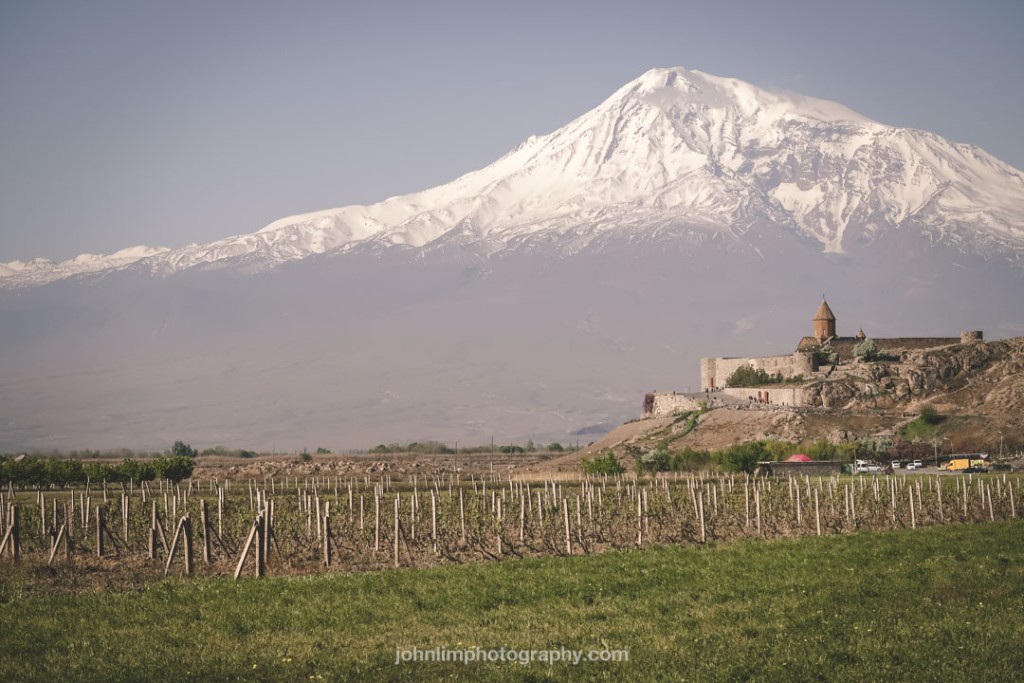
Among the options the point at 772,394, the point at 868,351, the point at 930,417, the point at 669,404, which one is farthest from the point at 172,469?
the point at 868,351

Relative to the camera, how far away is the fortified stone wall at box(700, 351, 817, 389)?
10562 cm

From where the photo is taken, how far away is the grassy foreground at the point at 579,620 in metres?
19.7

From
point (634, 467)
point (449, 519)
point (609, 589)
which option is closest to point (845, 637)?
point (609, 589)

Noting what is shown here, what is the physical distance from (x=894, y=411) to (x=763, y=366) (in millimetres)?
18742

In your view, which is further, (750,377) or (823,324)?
(823,324)

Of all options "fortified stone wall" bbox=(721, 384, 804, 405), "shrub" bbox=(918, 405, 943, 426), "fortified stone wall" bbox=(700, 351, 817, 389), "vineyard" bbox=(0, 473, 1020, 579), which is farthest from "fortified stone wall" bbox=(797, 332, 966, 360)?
"vineyard" bbox=(0, 473, 1020, 579)

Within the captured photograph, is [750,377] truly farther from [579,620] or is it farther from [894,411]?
[579,620]

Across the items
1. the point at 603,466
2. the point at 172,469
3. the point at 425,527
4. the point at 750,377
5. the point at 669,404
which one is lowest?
the point at 425,527

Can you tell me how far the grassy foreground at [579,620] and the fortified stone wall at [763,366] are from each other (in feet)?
249

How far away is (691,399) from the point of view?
347 ft

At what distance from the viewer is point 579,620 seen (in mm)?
23469

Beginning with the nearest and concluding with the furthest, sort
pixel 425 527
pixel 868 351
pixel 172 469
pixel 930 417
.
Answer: pixel 425 527 < pixel 172 469 < pixel 930 417 < pixel 868 351

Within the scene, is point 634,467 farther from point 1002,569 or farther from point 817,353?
point 1002,569

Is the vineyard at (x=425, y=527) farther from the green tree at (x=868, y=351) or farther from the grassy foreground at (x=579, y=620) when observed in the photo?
the green tree at (x=868, y=351)
